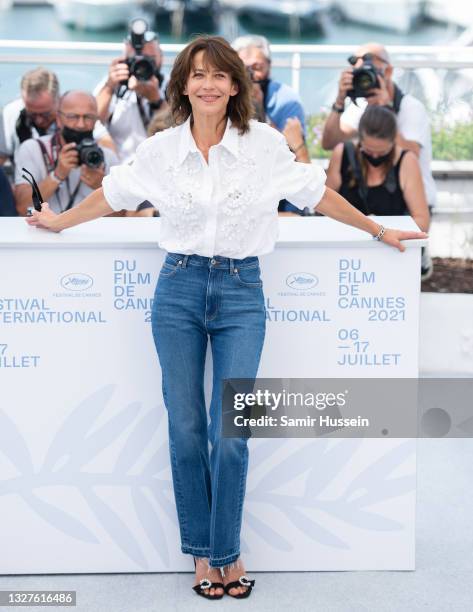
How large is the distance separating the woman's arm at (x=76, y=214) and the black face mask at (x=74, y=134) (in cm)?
203

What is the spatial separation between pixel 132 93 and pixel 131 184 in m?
2.88

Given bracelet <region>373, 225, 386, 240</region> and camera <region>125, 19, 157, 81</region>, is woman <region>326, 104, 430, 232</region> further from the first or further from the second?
bracelet <region>373, 225, 386, 240</region>

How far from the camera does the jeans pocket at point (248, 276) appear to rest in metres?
3.11

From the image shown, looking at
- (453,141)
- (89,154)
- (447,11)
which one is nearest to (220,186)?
(89,154)

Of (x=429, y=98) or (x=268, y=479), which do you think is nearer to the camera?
(x=268, y=479)

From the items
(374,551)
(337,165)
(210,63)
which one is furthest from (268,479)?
(337,165)

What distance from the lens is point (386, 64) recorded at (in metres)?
5.96

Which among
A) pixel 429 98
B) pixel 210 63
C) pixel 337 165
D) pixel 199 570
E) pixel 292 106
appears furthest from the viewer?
pixel 429 98

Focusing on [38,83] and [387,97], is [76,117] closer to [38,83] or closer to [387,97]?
[38,83]

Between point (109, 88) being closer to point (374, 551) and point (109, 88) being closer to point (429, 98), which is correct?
point (429, 98)

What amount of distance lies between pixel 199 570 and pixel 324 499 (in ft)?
1.40

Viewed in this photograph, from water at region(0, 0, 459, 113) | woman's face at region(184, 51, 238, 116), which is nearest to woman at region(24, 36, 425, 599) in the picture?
woman's face at region(184, 51, 238, 116)

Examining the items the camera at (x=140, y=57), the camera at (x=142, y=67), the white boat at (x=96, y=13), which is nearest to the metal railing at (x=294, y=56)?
the camera at (x=140, y=57)

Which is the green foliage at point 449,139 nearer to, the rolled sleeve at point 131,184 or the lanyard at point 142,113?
the lanyard at point 142,113
